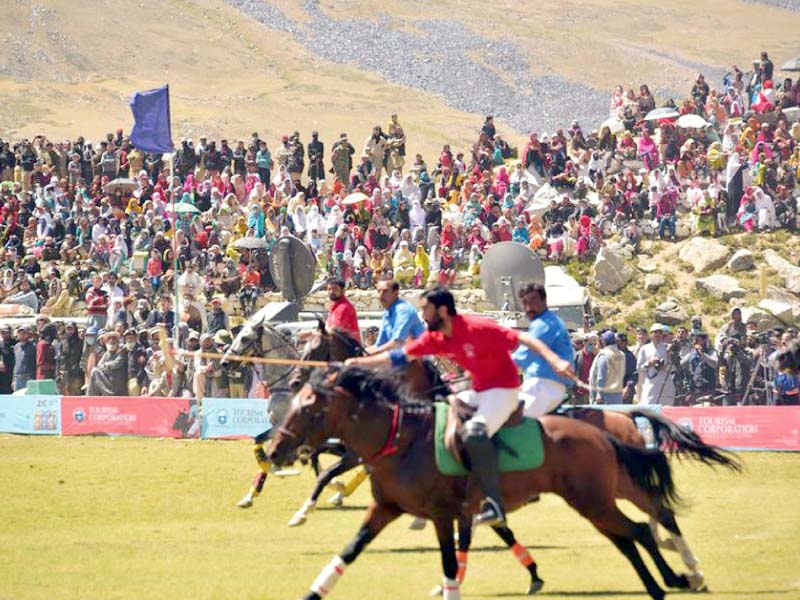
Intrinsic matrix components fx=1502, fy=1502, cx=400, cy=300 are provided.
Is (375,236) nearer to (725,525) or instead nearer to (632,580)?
(725,525)

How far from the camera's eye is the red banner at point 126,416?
1118 inches

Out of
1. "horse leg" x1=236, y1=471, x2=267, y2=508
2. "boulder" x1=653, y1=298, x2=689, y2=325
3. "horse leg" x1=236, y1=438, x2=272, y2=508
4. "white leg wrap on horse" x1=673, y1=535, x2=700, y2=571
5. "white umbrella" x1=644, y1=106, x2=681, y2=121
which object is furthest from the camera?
"white umbrella" x1=644, y1=106, x2=681, y2=121

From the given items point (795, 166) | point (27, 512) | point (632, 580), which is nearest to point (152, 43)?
point (795, 166)

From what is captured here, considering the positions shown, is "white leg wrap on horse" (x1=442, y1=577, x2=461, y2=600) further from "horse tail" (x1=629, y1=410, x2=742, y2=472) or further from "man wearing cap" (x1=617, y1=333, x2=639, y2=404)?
"man wearing cap" (x1=617, y1=333, x2=639, y2=404)

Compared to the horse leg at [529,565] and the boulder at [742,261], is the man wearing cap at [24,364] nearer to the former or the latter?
the boulder at [742,261]

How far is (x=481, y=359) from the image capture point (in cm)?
1240

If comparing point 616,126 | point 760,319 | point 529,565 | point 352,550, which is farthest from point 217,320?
point 616,126

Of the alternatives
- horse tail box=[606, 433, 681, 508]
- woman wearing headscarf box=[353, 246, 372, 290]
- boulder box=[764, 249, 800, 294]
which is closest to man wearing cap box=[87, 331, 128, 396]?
woman wearing headscarf box=[353, 246, 372, 290]

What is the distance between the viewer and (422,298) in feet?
40.7

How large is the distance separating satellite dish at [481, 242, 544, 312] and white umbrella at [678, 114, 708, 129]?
15108 millimetres

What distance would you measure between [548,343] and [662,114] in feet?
96.3

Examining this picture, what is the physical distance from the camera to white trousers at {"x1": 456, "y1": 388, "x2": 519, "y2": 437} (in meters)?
12.2

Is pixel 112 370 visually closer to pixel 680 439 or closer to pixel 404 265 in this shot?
pixel 404 265

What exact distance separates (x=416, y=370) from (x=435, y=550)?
7.94 feet
